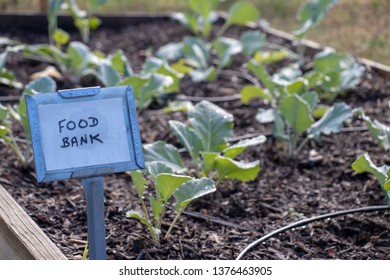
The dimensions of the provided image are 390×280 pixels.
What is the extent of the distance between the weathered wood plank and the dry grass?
306 centimetres

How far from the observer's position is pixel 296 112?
3.20 metres

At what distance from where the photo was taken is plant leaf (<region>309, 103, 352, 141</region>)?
3.21 metres

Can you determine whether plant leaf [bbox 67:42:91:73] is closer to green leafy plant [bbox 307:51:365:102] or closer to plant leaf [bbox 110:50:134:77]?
plant leaf [bbox 110:50:134:77]

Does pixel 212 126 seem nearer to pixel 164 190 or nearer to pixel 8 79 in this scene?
pixel 164 190

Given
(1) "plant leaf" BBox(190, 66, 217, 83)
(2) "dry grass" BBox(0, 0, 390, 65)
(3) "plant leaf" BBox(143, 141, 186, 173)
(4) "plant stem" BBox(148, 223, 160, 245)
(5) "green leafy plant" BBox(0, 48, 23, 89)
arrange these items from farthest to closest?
(2) "dry grass" BBox(0, 0, 390, 65) < (1) "plant leaf" BBox(190, 66, 217, 83) < (5) "green leafy plant" BBox(0, 48, 23, 89) < (3) "plant leaf" BBox(143, 141, 186, 173) < (4) "plant stem" BBox(148, 223, 160, 245)

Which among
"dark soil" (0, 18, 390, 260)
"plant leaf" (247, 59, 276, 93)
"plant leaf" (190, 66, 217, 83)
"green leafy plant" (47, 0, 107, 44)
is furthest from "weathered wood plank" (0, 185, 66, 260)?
"green leafy plant" (47, 0, 107, 44)

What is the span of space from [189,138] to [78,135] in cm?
105

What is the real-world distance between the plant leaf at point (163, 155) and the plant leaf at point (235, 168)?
145mm

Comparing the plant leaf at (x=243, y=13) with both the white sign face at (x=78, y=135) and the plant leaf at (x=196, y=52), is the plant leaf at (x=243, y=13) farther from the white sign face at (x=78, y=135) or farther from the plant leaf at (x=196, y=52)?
the white sign face at (x=78, y=135)

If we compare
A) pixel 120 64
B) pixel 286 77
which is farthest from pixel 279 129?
pixel 120 64

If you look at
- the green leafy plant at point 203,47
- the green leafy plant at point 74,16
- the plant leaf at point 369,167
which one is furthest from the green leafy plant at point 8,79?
the plant leaf at point 369,167

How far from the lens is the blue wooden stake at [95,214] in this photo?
2.09 meters

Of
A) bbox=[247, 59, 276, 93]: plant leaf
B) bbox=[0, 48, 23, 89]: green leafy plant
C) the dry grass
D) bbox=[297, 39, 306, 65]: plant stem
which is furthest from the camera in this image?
the dry grass

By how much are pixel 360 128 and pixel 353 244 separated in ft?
3.79
